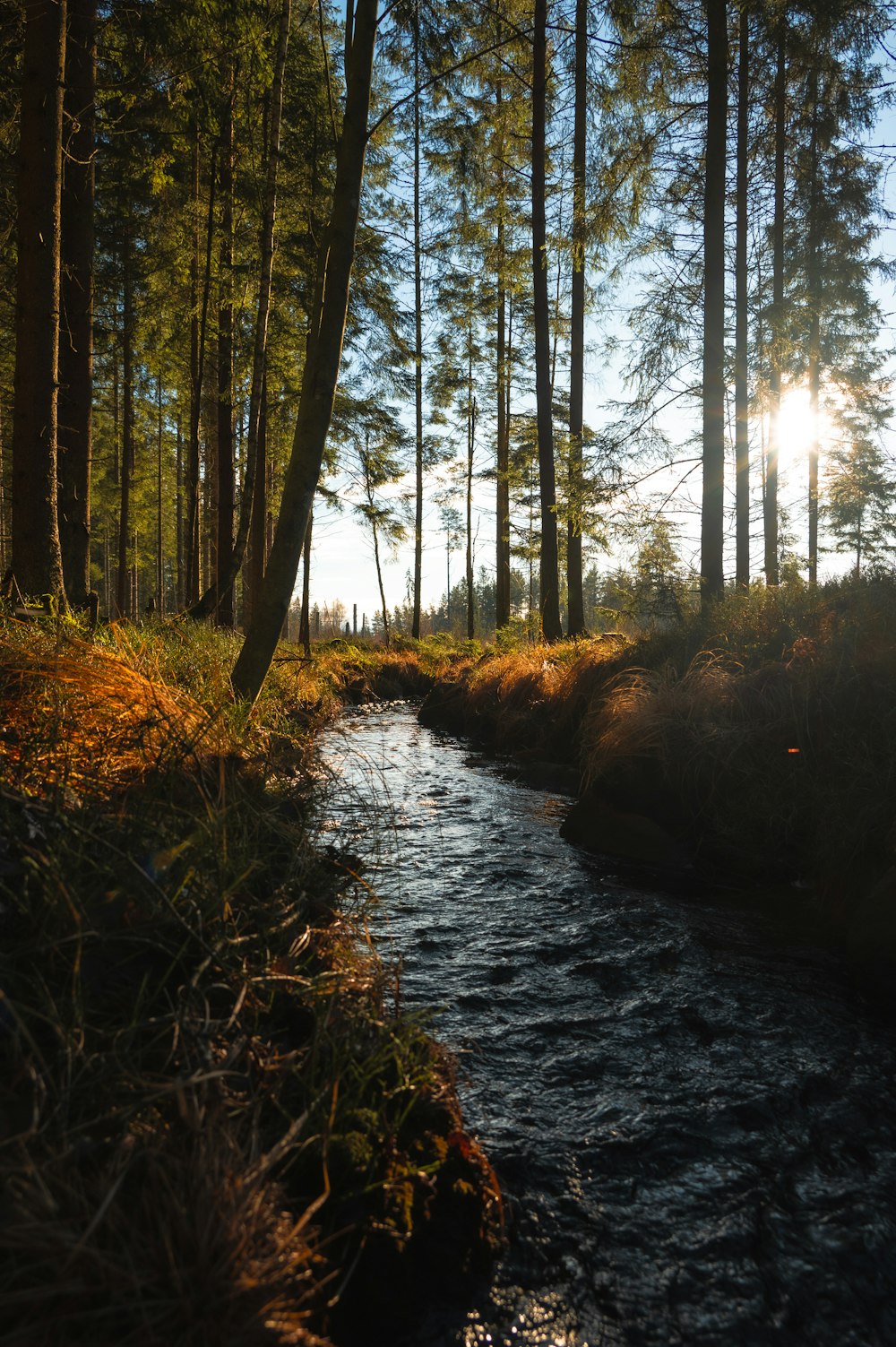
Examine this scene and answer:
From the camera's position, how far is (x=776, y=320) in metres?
11.4

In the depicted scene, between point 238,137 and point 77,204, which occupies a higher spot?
point 238,137

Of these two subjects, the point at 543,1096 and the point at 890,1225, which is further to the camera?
the point at 543,1096

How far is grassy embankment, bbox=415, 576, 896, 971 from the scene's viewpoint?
3936 mm

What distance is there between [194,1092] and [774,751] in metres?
4.42

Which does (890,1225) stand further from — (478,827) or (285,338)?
(285,338)

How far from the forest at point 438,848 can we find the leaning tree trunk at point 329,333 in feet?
0.11

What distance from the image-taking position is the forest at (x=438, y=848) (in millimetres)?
1487

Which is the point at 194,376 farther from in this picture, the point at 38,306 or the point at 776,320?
the point at 776,320

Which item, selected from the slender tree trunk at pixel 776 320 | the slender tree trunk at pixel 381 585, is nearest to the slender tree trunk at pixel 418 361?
the slender tree trunk at pixel 381 585

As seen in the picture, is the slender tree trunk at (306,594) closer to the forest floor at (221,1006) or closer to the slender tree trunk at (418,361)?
the slender tree trunk at (418,361)

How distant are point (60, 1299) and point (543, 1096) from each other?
1.67 m

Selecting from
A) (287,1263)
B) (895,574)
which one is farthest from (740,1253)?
(895,574)

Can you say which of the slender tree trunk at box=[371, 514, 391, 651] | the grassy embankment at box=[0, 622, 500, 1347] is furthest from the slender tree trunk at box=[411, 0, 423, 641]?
the grassy embankment at box=[0, 622, 500, 1347]

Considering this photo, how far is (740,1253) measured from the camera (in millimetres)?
1824
